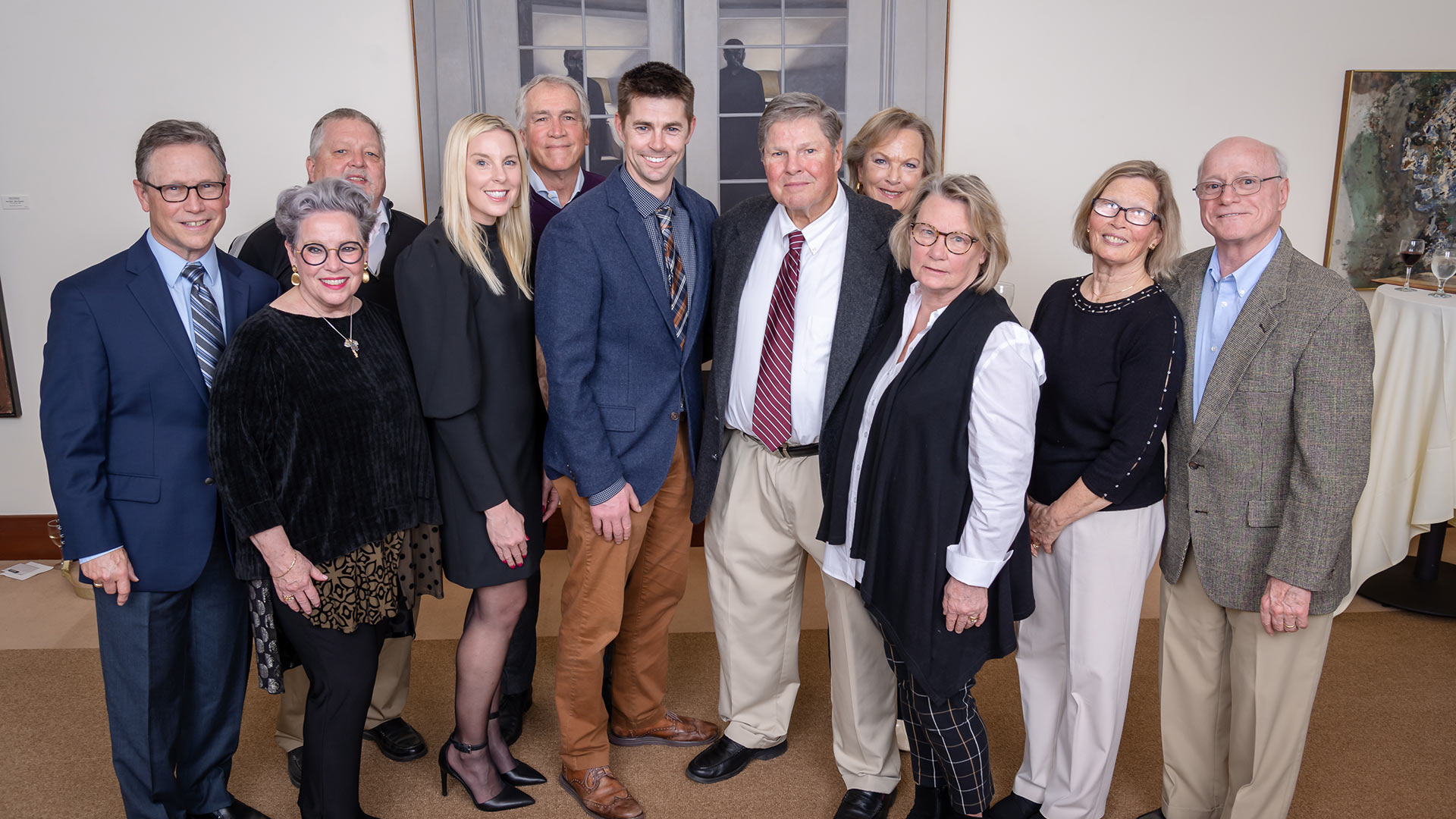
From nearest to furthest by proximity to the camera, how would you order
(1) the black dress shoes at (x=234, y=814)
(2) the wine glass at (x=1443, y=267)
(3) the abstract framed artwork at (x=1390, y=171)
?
(1) the black dress shoes at (x=234, y=814) < (2) the wine glass at (x=1443, y=267) < (3) the abstract framed artwork at (x=1390, y=171)

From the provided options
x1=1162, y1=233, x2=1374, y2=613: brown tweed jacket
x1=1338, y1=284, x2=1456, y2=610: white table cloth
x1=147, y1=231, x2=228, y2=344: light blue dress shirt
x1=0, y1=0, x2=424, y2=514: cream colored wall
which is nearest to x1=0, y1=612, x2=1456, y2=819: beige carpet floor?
x1=1338, y1=284, x2=1456, y2=610: white table cloth

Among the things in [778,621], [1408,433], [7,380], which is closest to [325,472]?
[778,621]

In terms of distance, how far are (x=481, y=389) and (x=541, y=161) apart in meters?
1.11

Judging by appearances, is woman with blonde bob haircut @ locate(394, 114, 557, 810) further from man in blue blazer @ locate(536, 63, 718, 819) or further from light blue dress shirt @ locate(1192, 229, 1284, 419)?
light blue dress shirt @ locate(1192, 229, 1284, 419)

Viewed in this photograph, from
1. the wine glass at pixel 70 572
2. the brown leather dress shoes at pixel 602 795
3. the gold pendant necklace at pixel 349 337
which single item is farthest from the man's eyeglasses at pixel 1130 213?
the wine glass at pixel 70 572

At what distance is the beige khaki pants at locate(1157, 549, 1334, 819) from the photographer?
2.30m

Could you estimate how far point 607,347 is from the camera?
2.49 meters

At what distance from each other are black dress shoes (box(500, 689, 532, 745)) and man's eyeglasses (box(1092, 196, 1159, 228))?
2360mm

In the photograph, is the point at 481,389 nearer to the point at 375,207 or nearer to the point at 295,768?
the point at 375,207

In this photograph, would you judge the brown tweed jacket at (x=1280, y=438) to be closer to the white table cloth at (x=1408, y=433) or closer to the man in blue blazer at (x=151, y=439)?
the white table cloth at (x=1408, y=433)

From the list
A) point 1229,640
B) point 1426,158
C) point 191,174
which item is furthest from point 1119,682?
point 1426,158

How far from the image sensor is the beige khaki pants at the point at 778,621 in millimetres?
2613

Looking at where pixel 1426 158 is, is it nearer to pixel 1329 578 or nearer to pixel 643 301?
pixel 1329 578

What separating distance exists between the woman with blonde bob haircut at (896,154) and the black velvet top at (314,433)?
5.71 ft
